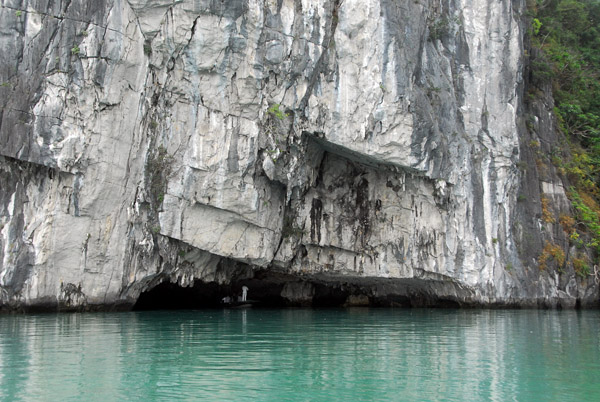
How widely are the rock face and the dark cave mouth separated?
1155 mm

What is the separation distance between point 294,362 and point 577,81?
24.0m

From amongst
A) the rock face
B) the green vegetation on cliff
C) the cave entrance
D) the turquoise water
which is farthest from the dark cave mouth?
the turquoise water

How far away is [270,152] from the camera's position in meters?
18.7

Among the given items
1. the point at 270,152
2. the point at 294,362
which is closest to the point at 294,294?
the point at 270,152

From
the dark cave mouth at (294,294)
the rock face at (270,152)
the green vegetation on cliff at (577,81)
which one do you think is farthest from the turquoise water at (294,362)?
the green vegetation on cliff at (577,81)

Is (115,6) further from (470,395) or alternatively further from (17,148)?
(470,395)

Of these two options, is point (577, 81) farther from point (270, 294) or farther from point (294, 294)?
point (270, 294)

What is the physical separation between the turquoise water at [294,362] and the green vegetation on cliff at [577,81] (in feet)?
37.4

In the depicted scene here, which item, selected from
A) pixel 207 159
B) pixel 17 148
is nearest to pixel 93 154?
pixel 17 148

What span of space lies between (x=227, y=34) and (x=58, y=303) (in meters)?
9.35

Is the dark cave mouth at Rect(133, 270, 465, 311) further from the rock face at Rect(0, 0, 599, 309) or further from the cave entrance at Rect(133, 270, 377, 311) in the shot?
the rock face at Rect(0, 0, 599, 309)

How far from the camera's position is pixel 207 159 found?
60.1 feet

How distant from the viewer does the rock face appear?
1689 centimetres

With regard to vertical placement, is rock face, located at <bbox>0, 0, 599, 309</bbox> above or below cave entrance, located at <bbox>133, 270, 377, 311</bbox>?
above
